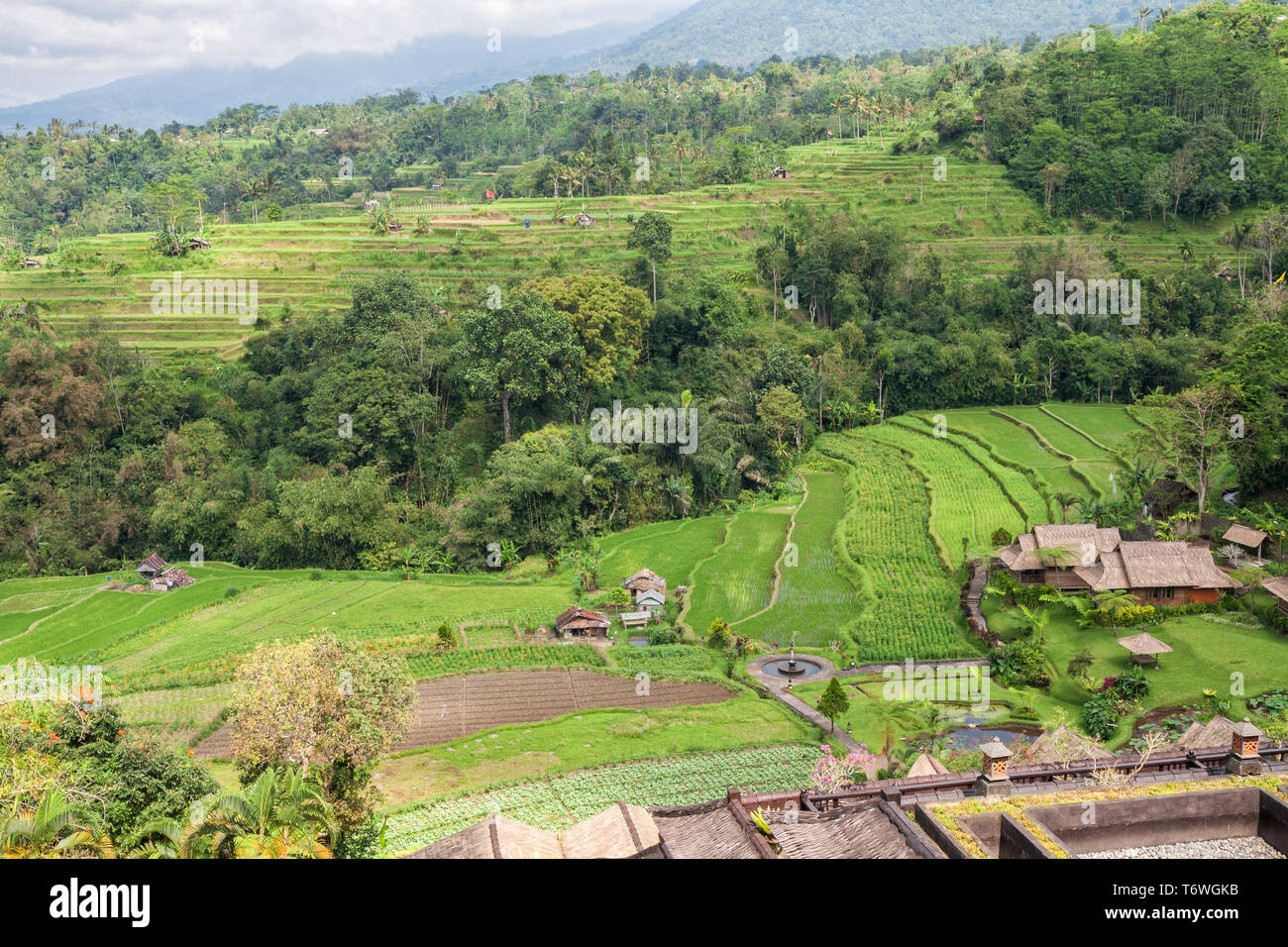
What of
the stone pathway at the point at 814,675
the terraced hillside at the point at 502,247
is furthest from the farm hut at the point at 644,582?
the terraced hillside at the point at 502,247

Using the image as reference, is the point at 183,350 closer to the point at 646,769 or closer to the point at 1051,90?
the point at 646,769

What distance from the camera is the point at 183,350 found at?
4191 cm

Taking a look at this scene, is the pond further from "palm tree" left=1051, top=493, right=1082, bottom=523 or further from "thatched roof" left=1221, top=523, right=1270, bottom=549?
"palm tree" left=1051, top=493, right=1082, bottom=523

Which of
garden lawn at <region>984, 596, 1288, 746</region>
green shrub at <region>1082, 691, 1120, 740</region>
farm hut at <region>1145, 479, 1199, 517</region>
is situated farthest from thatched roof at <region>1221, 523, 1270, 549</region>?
green shrub at <region>1082, 691, 1120, 740</region>

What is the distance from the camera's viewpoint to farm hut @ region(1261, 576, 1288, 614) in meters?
21.0

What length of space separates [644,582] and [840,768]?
10795mm

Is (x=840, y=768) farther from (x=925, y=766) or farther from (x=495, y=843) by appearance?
(x=495, y=843)

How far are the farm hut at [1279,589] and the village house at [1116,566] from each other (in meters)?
1.32

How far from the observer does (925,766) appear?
16266 millimetres

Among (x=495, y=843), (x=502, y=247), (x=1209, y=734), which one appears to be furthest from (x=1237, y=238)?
(x=495, y=843)

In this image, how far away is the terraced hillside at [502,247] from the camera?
44.9m

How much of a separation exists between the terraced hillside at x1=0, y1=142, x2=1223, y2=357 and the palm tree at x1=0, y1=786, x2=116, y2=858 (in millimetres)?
34132

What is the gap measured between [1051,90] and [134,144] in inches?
2679
